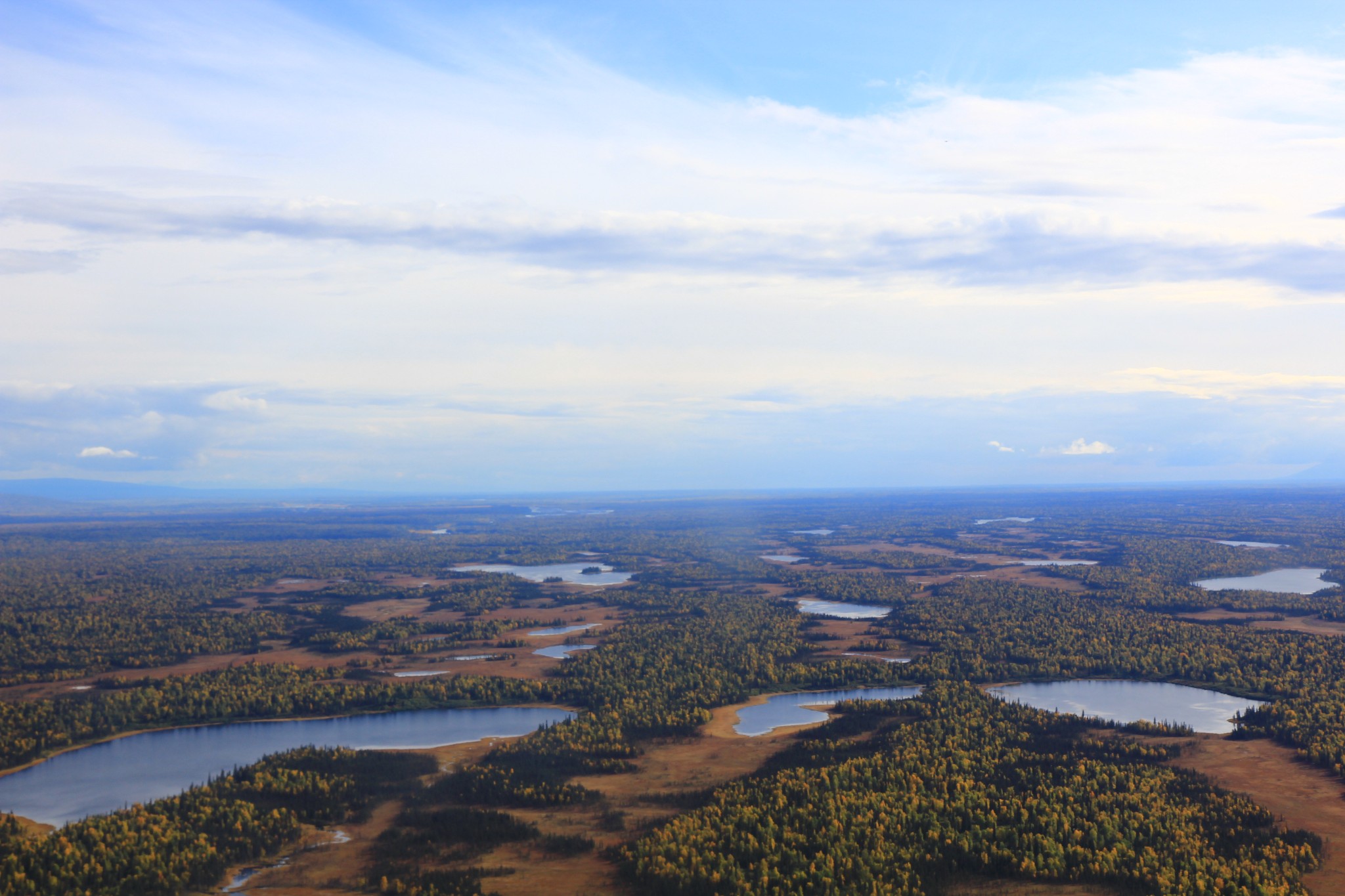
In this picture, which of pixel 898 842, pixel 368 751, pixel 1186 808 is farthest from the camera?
pixel 368 751

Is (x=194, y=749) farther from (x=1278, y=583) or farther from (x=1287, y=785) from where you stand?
(x=1278, y=583)

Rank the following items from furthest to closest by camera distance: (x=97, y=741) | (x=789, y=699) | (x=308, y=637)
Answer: (x=308, y=637)
(x=789, y=699)
(x=97, y=741)

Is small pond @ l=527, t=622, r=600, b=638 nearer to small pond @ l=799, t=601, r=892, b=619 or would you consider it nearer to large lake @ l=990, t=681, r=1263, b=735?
small pond @ l=799, t=601, r=892, b=619

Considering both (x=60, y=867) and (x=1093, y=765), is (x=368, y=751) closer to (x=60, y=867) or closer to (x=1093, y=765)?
(x=60, y=867)

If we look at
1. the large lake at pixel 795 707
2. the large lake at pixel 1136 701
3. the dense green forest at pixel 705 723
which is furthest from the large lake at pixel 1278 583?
the large lake at pixel 795 707

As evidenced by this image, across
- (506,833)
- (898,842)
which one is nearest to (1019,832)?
(898,842)

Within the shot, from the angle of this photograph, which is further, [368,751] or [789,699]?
[789,699]

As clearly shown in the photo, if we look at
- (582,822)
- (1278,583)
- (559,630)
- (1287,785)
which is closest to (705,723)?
(582,822)
